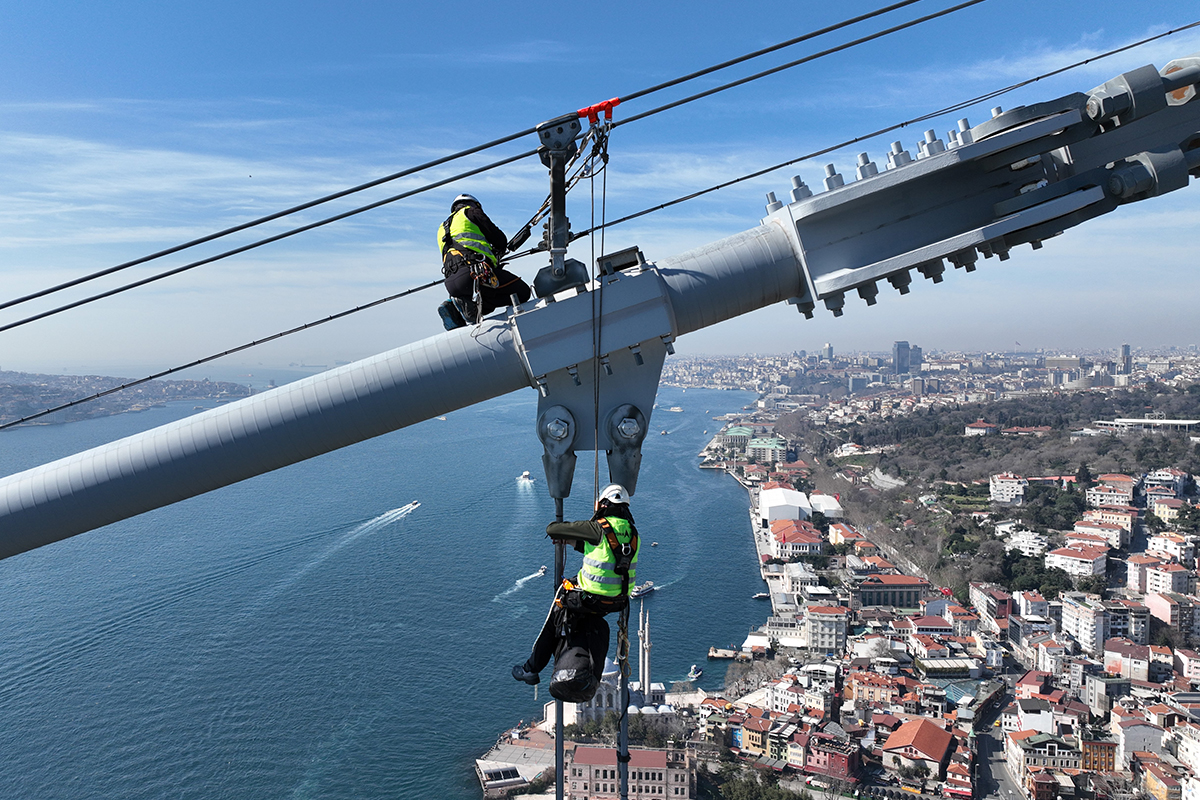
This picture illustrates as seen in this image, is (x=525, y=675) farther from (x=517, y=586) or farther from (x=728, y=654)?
(x=517, y=586)

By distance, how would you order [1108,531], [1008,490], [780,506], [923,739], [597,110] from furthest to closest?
1. [1008,490]
2. [780,506]
3. [1108,531]
4. [923,739]
5. [597,110]

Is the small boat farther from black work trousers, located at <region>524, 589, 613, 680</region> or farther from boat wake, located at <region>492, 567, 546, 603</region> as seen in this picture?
black work trousers, located at <region>524, 589, 613, 680</region>

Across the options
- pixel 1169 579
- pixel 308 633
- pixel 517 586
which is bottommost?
pixel 1169 579

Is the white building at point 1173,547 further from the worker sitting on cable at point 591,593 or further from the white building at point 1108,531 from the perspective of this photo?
the worker sitting on cable at point 591,593

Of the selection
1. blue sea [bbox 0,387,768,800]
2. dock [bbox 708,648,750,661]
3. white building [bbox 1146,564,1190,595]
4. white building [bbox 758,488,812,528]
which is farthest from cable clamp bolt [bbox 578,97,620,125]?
white building [bbox 758,488,812,528]

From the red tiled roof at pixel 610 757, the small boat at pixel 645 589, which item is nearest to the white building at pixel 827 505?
the small boat at pixel 645 589

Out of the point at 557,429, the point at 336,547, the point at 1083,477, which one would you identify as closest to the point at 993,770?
the point at 557,429

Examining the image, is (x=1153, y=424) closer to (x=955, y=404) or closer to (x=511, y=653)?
(x=955, y=404)

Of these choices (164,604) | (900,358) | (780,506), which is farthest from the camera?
(900,358)
